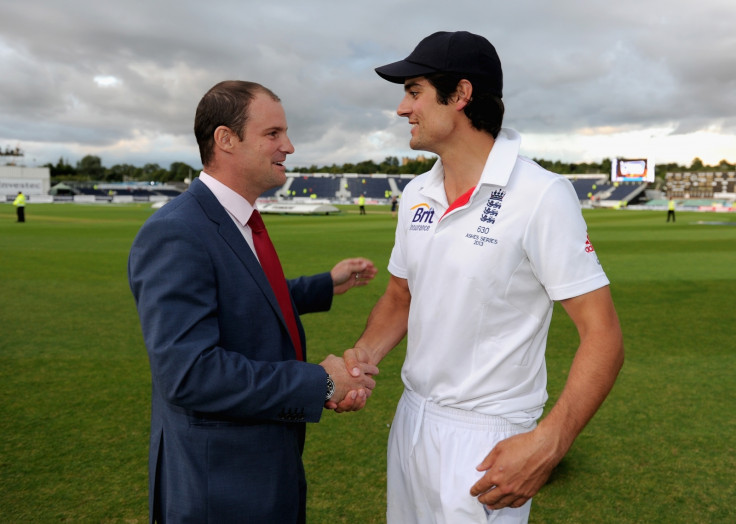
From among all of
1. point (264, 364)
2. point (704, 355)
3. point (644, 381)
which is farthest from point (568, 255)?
point (704, 355)

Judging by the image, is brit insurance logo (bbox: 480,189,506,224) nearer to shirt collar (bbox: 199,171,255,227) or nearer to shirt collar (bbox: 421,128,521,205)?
shirt collar (bbox: 421,128,521,205)

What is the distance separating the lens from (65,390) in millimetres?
5270

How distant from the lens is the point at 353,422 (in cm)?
464

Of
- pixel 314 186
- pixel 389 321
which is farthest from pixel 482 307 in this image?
pixel 314 186

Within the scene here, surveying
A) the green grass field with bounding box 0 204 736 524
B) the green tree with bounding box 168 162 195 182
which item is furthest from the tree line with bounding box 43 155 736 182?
the green grass field with bounding box 0 204 736 524

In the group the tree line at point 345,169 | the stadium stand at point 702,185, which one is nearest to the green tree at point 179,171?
the tree line at point 345,169

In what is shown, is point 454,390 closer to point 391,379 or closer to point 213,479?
point 213,479

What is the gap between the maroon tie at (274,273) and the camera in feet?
7.02

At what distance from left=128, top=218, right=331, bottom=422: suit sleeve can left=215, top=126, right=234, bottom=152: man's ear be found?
0.38 metres

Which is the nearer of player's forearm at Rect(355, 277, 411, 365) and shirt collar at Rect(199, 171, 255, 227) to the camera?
shirt collar at Rect(199, 171, 255, 227)

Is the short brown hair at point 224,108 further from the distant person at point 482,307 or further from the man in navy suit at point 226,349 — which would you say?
the distant person at point 482,307

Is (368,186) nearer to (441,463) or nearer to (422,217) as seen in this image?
(422,217)

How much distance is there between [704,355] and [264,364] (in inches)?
236

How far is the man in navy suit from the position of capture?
1766 millimetres
